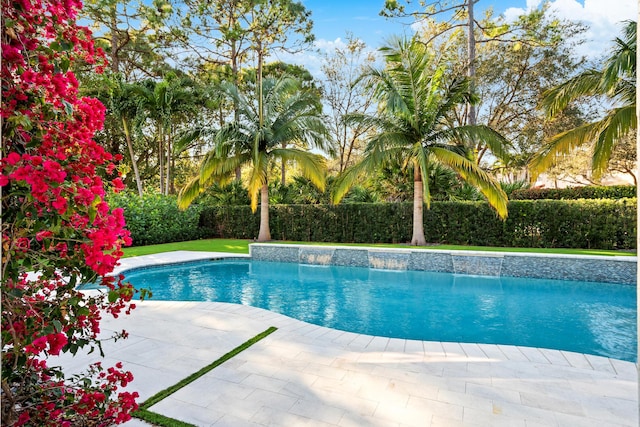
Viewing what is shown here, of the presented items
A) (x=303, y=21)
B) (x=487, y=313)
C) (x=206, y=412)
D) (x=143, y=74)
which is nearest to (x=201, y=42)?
(x=143, y=74)

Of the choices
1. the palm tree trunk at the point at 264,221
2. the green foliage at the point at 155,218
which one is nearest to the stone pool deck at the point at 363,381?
the green foliage at the point at 155,218

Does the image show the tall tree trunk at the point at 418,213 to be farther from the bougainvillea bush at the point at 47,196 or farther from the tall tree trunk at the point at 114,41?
the tall tree trunk at the point at 114,41

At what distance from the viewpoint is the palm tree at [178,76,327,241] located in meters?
14.3

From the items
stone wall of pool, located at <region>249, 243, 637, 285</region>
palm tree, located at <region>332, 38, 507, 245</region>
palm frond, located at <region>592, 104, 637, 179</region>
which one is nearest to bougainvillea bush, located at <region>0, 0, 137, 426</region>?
stone wall of pool, located at <region>249, 243, 637, 285</region>

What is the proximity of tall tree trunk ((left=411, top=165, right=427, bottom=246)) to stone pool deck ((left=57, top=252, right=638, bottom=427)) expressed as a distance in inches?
356

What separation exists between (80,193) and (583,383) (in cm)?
427

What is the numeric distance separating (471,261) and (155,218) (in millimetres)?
12302

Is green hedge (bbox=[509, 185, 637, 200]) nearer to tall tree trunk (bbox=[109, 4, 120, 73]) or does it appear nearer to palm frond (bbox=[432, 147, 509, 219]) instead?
palm frond (bbox=[432, 147, 509, 219])

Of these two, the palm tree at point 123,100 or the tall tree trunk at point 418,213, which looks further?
the palm tree at point 123,100

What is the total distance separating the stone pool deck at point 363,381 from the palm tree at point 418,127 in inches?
317

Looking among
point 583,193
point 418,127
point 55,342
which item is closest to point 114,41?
point 418,127

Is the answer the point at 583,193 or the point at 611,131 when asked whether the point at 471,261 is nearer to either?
the point at 611,131

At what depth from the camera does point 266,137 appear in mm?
14727

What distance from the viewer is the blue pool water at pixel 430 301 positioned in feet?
18.9
